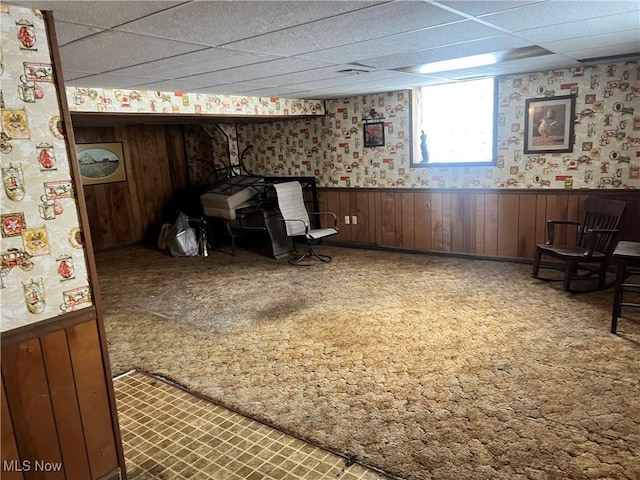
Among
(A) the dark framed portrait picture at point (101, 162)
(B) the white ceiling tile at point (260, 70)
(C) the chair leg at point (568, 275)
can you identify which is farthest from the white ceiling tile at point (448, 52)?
(A) the dark framed portrait picture at point (101, 162)

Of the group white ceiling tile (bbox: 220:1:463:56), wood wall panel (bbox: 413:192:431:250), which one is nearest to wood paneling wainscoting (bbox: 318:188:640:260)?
wood wall panel (bbox: 413:192:431:250)

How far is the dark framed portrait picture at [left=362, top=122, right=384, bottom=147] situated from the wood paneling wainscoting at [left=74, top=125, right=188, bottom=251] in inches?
144

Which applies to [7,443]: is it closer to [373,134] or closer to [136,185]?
[373,134]

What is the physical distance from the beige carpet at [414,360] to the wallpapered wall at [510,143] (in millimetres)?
1066

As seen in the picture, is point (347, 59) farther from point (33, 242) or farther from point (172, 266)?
point (172, 266)

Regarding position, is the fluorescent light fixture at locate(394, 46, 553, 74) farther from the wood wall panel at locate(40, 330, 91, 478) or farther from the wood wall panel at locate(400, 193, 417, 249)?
the wood wall panel at locate(40, 330, 91, 478)

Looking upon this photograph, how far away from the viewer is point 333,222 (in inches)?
269

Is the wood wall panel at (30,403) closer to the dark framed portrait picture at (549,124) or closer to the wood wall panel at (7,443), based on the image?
the wood wall panel at (7,443)

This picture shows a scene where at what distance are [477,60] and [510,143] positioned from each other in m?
1.50

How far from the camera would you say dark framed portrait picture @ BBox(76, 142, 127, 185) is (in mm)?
6996

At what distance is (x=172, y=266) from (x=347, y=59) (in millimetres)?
3824

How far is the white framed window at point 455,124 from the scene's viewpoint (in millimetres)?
5293

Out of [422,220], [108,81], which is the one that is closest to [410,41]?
[108,81]

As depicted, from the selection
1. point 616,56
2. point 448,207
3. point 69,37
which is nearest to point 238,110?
point 448,207
